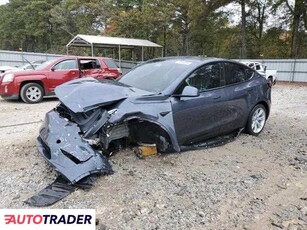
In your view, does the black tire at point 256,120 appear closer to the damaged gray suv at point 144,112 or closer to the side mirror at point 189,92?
the damaged gray suv at point 144,112

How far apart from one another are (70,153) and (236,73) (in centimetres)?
343

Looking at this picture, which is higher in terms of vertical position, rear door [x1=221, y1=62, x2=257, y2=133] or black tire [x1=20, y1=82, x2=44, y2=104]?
rear door [x1=221, y1=62, x2=257, y2=133]

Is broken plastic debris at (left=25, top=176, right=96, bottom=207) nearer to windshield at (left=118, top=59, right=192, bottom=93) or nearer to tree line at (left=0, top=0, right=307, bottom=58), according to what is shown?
windshield at (left=118, top=59, right=192, bottom=93)

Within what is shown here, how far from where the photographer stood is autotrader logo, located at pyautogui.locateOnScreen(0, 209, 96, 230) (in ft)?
Answer: 7.86

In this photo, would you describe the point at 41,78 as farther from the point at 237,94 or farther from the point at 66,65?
the point at 237,94

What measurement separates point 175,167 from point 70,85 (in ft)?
6.41

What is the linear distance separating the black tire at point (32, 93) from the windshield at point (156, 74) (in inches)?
215

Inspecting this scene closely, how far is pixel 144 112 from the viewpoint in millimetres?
4012

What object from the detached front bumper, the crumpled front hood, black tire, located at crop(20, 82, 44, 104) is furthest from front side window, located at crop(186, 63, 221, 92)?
black tire, located at crop(20, 82, 44, 104)

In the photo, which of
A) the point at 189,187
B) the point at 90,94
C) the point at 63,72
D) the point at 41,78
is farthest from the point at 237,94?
the point at 41,78

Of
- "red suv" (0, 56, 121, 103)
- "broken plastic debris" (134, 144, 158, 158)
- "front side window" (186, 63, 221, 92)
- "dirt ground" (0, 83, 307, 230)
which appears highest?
"front side window" (186, 63, 221, 92)

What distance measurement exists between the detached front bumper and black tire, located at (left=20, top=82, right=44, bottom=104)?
6209mm

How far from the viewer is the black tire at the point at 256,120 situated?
229 inches

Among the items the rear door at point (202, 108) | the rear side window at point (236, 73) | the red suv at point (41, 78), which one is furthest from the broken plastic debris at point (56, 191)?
the red suv at point (41, 78)
